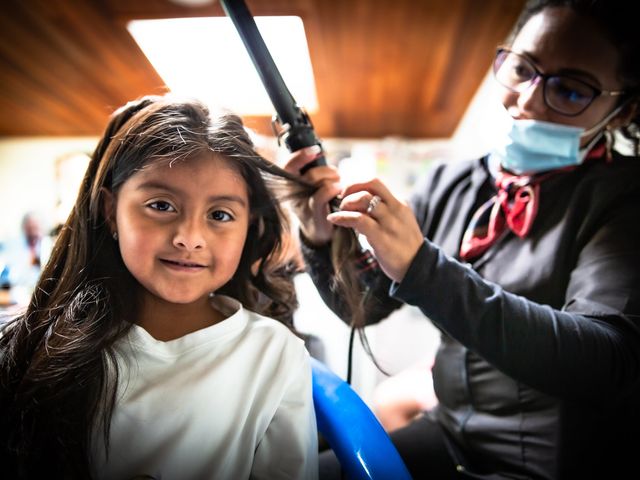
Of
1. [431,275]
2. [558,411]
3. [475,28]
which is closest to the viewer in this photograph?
[431,275]

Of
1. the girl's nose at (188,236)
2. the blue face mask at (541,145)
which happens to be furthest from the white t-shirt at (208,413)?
the blue face mask at (541,145)

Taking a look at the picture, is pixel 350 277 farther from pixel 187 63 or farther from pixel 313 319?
pixel 187 63

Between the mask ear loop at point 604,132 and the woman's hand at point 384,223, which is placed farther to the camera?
the mask ear loop at point 604,132

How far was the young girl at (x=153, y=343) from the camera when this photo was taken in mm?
485

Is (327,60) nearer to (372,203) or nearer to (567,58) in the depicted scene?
(567,58)

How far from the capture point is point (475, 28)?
3.28 feet

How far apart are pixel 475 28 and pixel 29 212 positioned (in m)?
1.12

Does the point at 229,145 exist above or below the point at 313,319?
above

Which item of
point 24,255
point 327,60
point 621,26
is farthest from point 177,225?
point 327,60

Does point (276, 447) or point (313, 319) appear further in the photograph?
point (313, 319)

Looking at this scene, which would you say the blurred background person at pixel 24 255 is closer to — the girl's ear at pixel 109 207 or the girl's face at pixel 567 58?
the girl's ear at pixel 109 207

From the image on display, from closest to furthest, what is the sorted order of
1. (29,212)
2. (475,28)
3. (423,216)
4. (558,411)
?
(558,411)
(29,212)
(423,216)
(475,28)

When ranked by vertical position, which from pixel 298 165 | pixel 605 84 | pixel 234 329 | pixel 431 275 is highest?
pixel 605 84

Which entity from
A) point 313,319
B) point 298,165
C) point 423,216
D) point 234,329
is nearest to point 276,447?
point 234,329
